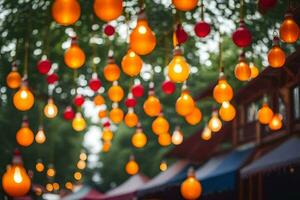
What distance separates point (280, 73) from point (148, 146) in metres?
19.6

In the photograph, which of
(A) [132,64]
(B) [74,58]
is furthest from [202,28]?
(B) [74,58]

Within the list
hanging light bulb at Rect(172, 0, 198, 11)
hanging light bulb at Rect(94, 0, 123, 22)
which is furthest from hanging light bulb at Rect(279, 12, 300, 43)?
hanging light bulb at Rect(94, 0, 123, 22)

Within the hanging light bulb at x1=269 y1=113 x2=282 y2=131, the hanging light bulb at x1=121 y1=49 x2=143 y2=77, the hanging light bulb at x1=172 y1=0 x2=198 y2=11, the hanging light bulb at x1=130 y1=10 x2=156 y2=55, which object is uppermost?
the hanging light bulb at x1=172 y1=0 x2=198 y2=11

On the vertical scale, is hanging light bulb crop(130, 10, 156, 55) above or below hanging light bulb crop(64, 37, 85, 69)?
above

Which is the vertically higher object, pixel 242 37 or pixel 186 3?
pixel 186 3

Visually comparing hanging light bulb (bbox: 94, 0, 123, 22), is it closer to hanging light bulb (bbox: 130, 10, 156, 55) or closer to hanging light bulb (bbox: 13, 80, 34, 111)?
hanging light bulb (bbox: 130, 10, 156, 55)

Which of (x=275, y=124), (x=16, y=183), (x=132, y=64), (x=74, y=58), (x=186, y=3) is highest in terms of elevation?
(x=186, y=3)

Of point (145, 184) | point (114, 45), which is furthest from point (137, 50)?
point (145, 184)

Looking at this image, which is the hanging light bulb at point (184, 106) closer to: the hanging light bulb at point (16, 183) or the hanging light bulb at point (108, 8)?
the hanging light bulb at point (16, 183)

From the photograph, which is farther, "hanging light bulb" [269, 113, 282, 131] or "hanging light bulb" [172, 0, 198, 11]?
"hanging light bulb" [269, 113, 282, 131]

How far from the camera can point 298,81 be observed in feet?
38.3

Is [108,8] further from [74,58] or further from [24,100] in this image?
[24,100]

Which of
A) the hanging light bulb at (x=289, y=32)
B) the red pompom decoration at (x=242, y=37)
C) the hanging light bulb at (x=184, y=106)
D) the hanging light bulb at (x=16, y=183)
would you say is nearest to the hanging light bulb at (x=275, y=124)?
the hanging light bulb at (x=184, y=106)

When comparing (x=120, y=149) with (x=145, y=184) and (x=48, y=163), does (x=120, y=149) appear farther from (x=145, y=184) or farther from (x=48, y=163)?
(x=145, y=184)
